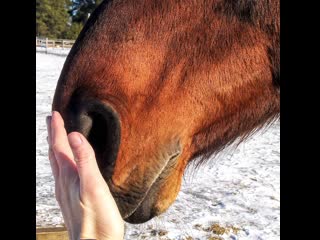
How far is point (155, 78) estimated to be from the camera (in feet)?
4.75

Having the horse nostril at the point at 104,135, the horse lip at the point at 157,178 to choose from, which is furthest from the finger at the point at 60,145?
the horse lip at the point at 157,178

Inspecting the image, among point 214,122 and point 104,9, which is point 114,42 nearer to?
→ point 104,9

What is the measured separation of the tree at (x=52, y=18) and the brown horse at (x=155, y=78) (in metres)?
37.4

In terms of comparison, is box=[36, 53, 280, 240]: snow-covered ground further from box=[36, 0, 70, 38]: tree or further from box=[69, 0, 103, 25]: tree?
box=[36, 0, 70, 38]: tree

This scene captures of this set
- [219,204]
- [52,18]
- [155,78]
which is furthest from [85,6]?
[52,18]

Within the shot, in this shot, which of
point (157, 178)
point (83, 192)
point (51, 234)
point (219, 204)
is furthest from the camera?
point (219, 204)

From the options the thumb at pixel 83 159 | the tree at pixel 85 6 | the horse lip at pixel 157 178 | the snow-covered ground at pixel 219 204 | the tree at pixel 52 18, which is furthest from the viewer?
the tree at pixel 52 18

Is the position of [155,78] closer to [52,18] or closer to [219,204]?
[219,204]

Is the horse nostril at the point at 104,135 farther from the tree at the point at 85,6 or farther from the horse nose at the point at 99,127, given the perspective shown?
the tree at the point at 85,6

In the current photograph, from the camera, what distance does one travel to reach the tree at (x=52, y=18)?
38094 mm

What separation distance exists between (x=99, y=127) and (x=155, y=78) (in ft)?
0.95

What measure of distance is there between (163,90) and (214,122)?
14.4 inches

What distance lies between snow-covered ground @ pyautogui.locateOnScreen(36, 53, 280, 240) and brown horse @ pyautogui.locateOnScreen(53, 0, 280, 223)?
38.4 inches

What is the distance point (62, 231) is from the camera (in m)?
2.81
